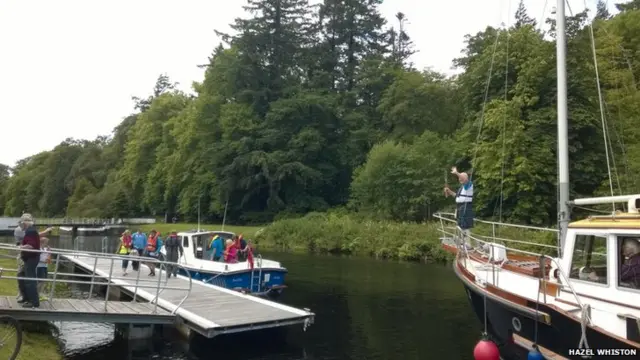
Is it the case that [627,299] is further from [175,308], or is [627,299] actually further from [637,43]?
[637,43]

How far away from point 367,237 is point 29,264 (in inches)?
1284

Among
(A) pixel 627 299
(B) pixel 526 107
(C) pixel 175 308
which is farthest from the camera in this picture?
(B) pixel 526 107

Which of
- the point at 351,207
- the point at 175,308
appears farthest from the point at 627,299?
the point at 351,207

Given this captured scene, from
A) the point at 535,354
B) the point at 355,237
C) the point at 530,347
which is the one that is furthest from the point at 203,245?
the point at 355,237

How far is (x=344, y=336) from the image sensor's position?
16.1 metres

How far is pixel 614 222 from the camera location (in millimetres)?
10055

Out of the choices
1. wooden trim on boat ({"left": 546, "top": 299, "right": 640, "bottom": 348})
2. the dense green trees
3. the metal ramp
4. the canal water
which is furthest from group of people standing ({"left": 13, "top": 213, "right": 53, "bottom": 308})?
the dense green trees

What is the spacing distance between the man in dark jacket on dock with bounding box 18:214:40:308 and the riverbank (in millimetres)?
A: 24782

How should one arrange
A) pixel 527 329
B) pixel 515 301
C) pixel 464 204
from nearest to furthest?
pixel 527 329 → pixel 515 301 → pixel 464 204

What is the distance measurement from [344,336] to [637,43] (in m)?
43.3

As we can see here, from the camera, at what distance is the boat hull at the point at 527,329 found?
956 centimetres

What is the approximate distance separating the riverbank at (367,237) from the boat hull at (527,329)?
18.1 meters

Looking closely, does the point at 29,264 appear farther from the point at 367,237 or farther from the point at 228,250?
the point at 367,237

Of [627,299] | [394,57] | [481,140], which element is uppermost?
[394,57]
